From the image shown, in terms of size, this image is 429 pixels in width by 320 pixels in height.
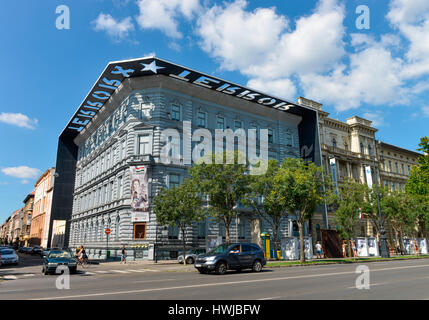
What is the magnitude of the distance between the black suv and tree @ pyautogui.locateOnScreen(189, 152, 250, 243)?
25.8 feet

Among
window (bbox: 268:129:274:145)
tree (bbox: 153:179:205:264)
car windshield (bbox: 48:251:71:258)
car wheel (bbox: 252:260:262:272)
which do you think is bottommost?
car wheel (bbox: 252:260:262:272)

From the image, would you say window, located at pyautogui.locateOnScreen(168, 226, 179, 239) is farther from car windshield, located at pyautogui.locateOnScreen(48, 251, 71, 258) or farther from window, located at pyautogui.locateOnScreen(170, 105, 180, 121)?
car windshield, located at pyautogui.locateOnScreen(48, 251, 71, 258)

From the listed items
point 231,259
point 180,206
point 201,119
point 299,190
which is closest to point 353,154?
point 201,119

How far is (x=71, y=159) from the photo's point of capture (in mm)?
57000

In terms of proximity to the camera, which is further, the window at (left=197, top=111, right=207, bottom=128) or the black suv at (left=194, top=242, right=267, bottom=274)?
the window at (left=197, top=111, right=207, bottom=128)

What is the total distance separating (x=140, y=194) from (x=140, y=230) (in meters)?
3.59

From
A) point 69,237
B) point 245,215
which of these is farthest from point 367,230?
point 69,237

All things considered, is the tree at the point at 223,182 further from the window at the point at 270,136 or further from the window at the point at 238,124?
the window at the point at 270,136

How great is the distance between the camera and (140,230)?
32.1 m

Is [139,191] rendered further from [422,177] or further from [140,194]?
[422,177]

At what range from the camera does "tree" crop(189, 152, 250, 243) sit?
86.3 ft

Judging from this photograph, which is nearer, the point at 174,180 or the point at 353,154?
the point at 174,180

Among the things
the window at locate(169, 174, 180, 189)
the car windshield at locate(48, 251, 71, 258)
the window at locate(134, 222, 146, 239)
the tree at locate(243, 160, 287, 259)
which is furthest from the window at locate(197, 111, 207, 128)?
the car windshield at locate(48, 251, 71, 258)
